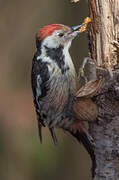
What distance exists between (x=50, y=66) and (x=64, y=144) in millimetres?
3825

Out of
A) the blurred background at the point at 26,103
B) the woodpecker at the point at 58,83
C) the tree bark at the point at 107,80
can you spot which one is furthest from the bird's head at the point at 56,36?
the blurred background at the point at 26,103

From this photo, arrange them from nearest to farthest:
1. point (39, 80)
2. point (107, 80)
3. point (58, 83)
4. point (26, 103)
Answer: point (107, 80) → point (58, 83) → point (39, 80) → point (26, 103)

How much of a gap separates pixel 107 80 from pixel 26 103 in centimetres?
514

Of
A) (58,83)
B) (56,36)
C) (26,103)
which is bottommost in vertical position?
(26,103)

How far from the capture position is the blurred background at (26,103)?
6.91 meters

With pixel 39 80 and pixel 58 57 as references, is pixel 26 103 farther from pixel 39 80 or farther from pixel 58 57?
pixel 58 57

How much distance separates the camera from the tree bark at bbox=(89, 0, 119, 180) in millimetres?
3166

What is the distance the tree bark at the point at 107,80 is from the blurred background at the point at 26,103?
11.3ft

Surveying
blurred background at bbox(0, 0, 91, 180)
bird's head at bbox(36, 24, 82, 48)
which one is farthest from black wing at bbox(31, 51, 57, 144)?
blurred background at bbox(0, 0, 91, 180)

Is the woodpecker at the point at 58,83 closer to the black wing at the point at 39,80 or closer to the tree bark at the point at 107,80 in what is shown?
the black wing at the point at 39,80

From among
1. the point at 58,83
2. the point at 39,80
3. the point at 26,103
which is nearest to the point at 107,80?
the point at 58,83

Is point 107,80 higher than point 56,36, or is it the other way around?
point 56,36

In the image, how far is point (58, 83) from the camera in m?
3.62

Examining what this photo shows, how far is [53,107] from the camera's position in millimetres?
3803
